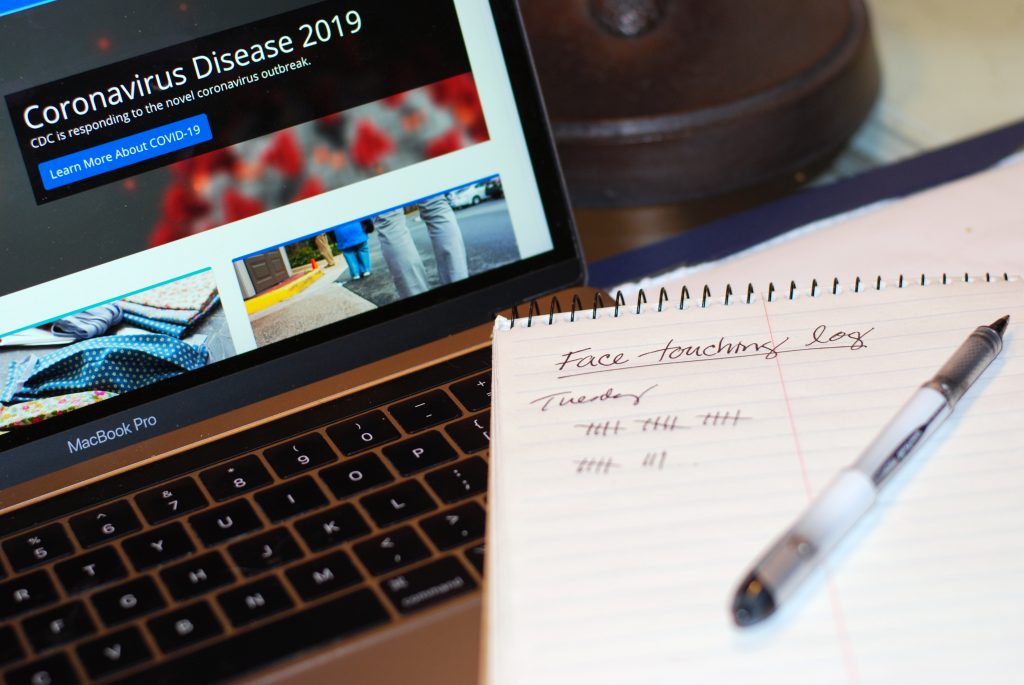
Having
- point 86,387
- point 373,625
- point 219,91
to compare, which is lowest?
point 373,625

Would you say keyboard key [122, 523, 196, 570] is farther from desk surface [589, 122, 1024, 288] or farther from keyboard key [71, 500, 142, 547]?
desk surface [589, 122, 1024, 288]

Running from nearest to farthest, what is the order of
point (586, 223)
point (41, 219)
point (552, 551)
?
point (552, 551), point (41, 219), point (586, 223)

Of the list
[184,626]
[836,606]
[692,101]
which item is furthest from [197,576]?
[692,101]

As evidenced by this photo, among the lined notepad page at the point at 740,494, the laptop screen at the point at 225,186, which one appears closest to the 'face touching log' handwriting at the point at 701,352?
the lined notepad page at the point at 740,494

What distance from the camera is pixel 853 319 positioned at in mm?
389

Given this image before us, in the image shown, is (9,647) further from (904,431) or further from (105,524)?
(904,431)

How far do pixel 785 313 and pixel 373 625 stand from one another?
0.20 meters

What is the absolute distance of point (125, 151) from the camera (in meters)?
0.42

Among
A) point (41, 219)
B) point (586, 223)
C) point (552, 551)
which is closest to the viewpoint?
point (552, 551)

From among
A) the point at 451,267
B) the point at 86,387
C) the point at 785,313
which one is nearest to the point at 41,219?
the point at 86,387

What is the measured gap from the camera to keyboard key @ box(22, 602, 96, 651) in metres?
0.36

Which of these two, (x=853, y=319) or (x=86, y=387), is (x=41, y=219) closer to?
(x=86, y=387)

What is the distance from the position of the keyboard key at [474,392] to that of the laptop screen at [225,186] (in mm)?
45

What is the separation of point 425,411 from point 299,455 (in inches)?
2.2
